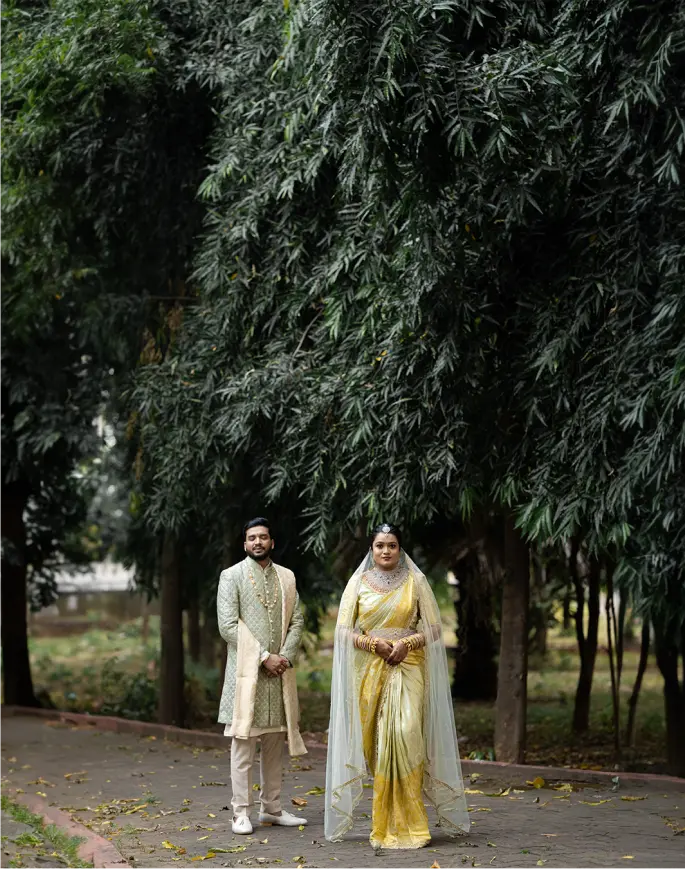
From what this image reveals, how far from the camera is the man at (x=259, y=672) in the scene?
858 cm

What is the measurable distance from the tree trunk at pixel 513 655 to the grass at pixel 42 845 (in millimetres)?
4716

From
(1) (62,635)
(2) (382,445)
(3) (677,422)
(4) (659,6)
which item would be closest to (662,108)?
(4) (659,6)

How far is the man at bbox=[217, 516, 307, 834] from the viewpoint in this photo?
8578mm

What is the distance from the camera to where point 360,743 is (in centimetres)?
812

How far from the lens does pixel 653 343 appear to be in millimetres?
9633

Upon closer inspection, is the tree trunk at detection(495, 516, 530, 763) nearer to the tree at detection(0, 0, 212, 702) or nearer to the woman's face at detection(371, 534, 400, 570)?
the woman's face at detection(371, 534, 400, 570)

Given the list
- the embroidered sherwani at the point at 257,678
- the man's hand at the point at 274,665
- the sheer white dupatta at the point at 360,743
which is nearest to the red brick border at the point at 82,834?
the embroidered sherwani at the point at 257,678

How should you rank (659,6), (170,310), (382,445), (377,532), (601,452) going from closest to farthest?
(377,532)
(659,6)
(601,452)
(382,445)
(170,310)

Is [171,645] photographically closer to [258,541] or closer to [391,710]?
[258,541]

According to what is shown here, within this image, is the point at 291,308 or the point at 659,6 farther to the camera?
the point at 291,308

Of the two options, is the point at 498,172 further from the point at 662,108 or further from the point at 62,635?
the point at 62,635

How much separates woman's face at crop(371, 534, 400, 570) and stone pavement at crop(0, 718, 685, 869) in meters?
1.77

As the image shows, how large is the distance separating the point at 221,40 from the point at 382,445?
502cm

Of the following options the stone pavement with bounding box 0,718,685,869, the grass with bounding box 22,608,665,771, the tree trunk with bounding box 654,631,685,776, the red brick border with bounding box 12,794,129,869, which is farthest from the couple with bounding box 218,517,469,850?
the tree trunk with bounding box 654,631,685,776
